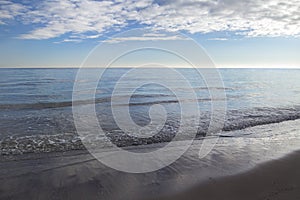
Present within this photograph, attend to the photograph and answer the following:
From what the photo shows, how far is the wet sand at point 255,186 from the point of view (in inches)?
200

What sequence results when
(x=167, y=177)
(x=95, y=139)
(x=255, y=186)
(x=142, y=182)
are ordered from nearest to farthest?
(x=255, y=186), (x=142, y=182), (x=167, y=177), (x=95, y=139)

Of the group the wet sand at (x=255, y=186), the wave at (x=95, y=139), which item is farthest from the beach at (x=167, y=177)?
the wave at (x=95, y=139)

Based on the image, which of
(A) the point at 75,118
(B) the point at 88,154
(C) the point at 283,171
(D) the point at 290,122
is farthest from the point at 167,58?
(D) the point at 290,122

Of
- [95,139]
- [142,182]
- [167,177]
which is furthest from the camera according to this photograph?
[95,139]

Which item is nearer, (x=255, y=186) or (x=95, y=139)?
(x=255, y=186)

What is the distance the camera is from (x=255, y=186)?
18.3 ft

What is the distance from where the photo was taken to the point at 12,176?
19.7ft

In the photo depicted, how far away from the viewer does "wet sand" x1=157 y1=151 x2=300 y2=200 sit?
16.7 feet

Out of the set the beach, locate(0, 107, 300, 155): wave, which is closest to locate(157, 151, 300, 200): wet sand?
the beach

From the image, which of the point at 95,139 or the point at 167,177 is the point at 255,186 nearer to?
the point at 167,177

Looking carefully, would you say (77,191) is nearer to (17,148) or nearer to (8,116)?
(17,148)

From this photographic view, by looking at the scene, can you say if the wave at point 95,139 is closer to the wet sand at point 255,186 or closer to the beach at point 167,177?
the beach at point 167,177

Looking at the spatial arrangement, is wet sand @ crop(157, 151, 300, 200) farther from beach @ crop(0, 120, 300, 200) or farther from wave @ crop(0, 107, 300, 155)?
wave @ crop(0, 107, 300, 155)

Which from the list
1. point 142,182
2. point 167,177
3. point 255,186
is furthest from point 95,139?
point 255,186
